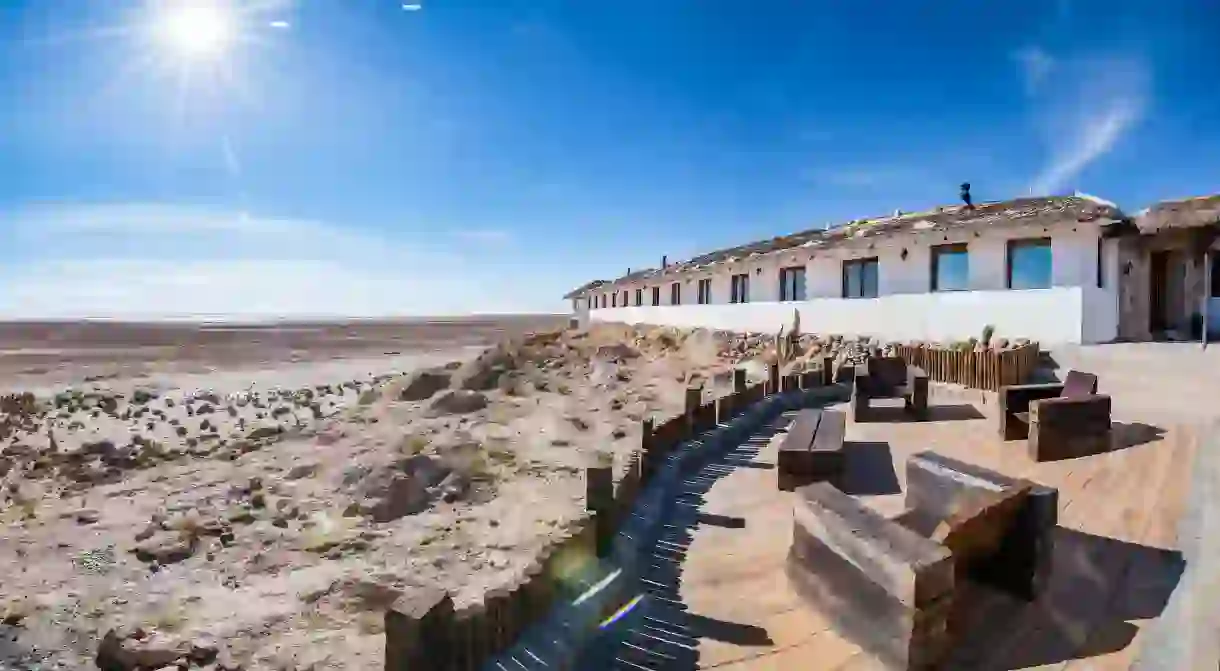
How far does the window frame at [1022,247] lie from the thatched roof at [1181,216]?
159 cm

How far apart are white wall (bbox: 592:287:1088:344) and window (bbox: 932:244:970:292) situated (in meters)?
0.30

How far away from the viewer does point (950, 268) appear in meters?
16.0

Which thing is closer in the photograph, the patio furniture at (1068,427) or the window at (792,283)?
the patio furniture at (1068,427)

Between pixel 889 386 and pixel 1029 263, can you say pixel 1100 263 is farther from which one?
pixel 889 386

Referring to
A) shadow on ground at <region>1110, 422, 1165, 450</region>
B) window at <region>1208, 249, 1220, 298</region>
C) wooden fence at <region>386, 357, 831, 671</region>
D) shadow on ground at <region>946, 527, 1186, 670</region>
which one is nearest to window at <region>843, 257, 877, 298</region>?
window at <region>1208, 249, 1220, 298</region>

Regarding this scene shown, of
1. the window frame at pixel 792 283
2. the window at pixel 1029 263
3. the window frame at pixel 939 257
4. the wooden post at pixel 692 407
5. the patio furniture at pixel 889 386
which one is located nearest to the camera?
the wooden post at pixel 692 407

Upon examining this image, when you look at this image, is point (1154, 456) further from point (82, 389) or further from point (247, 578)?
point (82, 389)

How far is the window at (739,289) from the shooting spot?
2412 cm

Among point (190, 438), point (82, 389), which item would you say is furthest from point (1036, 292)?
point (82, 389)

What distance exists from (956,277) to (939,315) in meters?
1.00

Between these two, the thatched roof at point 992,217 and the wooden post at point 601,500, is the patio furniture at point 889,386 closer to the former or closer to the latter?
the wooden post at point 601,500

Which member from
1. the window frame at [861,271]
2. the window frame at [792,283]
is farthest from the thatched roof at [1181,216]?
the window frame at [792,283]

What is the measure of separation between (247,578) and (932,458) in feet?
24.4

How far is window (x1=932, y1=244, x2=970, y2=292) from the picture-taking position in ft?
51.1
